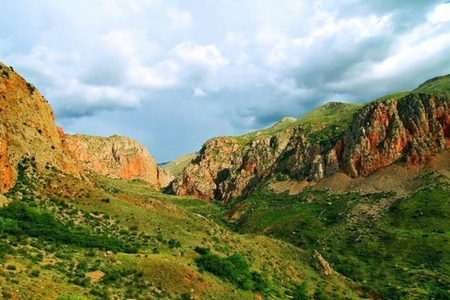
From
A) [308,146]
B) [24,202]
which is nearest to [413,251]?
[24,202]

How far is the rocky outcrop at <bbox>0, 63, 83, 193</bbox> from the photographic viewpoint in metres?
52.5

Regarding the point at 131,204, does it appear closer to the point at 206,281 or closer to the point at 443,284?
the point at 206,281

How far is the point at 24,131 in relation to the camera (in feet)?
196

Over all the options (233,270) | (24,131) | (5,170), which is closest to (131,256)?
(233,270)

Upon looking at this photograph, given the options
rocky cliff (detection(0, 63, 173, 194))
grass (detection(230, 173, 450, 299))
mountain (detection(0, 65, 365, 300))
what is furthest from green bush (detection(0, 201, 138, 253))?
grass (detection(230, 173, 450, 299))

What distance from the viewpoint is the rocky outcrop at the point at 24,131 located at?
5250 cm

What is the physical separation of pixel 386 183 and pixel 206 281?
93.5m

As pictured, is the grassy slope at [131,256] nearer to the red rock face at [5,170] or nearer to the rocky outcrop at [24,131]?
the red rock face at [5,170]

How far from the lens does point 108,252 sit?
133 feet

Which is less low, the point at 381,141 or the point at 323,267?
the point at 381,141

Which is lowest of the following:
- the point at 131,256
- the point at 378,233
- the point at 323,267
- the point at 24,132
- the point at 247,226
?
the point at 323,267

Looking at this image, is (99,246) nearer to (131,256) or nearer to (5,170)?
(131,256)

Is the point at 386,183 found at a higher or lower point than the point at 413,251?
higher

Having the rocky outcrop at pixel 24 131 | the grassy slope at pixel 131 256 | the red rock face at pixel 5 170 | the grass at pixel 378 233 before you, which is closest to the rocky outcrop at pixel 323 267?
the grassy slope at pixel 131 256
